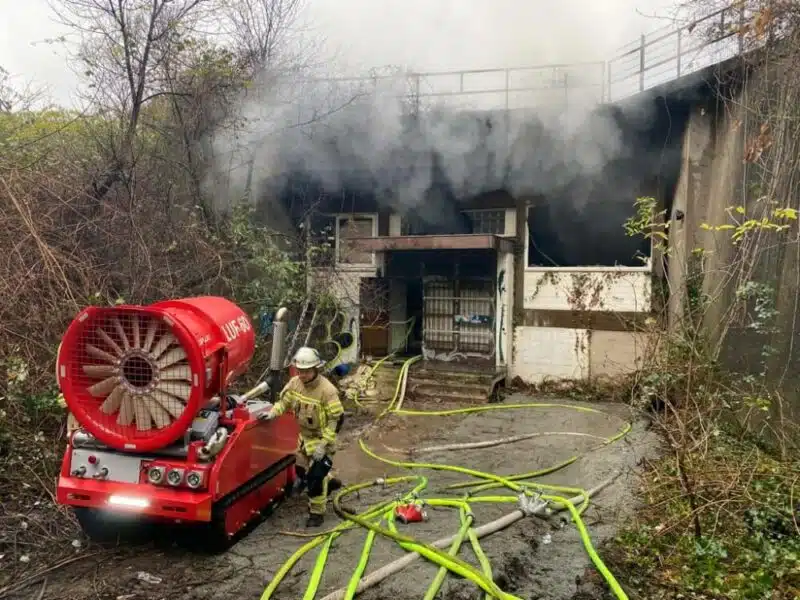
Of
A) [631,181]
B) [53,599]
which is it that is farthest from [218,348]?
[631,181]

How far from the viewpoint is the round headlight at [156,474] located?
4.10 m

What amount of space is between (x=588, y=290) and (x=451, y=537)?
854 cm

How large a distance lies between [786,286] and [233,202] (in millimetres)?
9442

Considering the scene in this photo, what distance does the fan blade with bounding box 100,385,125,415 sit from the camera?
4203mm

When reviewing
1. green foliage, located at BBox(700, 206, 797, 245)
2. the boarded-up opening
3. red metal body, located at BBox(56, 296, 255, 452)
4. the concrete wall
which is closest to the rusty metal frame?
the boarded-up opening

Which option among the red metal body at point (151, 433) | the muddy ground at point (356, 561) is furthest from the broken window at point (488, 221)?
the red metal body at point (151, 433)

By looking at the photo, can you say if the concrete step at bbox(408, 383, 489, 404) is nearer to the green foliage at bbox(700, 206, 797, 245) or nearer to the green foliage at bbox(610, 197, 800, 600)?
the green foliage at bbox(610, 197, 800, 600)

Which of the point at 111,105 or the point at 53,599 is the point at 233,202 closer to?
the point at 111,105

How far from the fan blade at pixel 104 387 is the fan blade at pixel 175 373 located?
386 millimetres

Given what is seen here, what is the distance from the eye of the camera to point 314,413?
17.0ft

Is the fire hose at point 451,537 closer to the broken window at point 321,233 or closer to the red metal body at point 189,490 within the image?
the red metal body at point 189,490

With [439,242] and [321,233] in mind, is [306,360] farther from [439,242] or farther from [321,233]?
[321,233]

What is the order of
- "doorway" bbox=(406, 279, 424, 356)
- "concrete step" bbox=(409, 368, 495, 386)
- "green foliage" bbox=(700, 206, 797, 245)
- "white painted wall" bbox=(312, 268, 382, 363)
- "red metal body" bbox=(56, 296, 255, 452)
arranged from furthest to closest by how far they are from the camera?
"doorway" bbox=(406, 279, 424, 356)
"white painted wall" bbox=(312, 268, 382, 363)
"concrete step" bbox=(409, 368, 495, 386)
"green foliage" bbox=(700, 206, 797, 245)
"red metal body" bbox=(56, 296, 255, 452)

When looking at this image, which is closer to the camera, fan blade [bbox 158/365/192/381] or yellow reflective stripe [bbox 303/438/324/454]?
fan blade [bbox 158/365/192/381]
